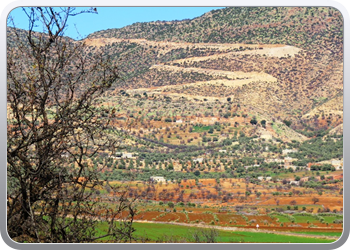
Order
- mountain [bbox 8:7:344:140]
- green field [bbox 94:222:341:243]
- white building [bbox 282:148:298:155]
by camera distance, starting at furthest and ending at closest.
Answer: mountain [bbox 8:7:344:140]
white building [bbox 282:148:298:155]
green field [bbox 94:222:341:243]

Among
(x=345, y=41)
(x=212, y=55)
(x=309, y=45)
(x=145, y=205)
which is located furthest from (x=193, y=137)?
(x=345, y=41)

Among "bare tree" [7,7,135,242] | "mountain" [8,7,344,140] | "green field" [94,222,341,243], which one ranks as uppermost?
"mountain" [8,7,344,140]

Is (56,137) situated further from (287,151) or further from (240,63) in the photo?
(240,63)

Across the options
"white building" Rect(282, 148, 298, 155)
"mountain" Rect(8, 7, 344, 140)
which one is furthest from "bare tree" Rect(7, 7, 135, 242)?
"white building" Rect(282, 148, 298, 155)

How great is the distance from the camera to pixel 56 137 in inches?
199

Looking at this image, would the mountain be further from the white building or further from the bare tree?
the bare tree

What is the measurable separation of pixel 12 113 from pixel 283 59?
85.9 ft

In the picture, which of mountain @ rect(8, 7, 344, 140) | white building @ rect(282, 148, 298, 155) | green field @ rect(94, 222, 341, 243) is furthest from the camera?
mountain @ rect(8, 7, 344, 140)

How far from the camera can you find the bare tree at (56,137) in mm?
4992

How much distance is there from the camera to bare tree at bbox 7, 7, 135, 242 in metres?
4.99

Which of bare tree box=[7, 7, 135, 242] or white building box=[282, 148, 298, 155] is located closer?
bare tree box=[7, 7, 135, 242]

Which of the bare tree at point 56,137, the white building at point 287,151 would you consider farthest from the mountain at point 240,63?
the bare tree at point 56,137

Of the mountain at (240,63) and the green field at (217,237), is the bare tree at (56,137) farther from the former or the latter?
the mountain at (240,63)

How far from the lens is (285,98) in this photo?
75.0ft
